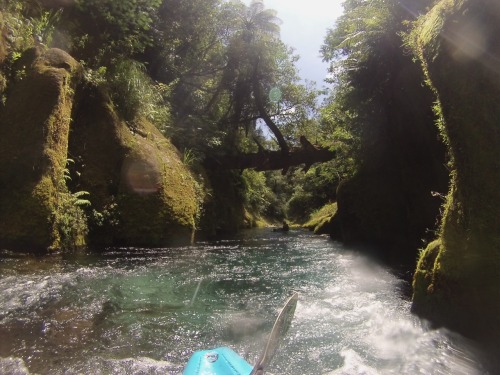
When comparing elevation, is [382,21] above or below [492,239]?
above

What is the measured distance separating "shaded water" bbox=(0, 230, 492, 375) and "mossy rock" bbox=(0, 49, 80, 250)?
0.65 m

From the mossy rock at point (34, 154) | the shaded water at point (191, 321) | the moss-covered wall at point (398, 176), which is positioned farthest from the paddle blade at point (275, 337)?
the moss-covered wall at point (398, 176)

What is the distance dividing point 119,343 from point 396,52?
11239 millimetres

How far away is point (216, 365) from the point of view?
8.86 ft

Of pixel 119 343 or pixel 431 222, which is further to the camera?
pixel 431 222

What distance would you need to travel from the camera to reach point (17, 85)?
7.49 metres

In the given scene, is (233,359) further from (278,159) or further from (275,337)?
(278,159)

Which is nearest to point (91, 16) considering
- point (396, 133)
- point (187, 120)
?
point (187, 120)

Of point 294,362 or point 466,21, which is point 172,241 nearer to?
point 294,362

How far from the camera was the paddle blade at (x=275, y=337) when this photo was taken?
2.38 metres

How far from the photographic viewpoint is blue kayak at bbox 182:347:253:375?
2619mm

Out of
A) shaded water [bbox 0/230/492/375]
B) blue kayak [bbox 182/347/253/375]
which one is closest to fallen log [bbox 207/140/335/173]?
shaded water [bbox 0/230/492/375]

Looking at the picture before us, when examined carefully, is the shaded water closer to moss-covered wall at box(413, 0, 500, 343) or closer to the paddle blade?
moss-covered wall at box(413, 0, 500, 343)

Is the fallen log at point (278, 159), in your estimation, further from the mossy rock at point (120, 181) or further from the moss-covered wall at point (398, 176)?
the mossy rock at point (120, 181)
